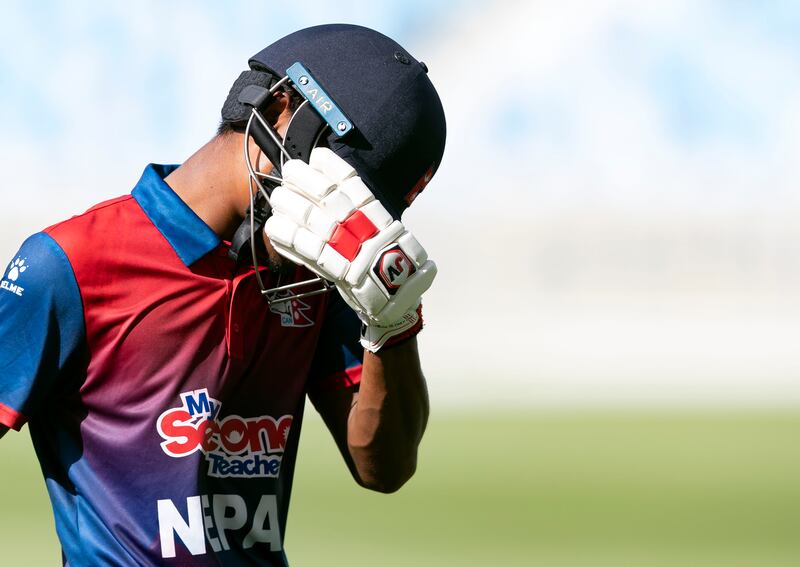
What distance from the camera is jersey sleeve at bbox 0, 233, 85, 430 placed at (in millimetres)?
2557

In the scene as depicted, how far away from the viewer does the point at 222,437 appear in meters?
2.78

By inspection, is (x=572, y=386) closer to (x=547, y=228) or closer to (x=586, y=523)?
(x=547, y=228)

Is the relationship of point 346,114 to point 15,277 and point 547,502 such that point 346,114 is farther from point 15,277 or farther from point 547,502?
point 547,502

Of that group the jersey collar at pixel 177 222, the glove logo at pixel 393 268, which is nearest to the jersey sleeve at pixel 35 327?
the jersey collar at pixel 177 222

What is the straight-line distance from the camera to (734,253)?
26641 mm

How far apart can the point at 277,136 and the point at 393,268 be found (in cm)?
40

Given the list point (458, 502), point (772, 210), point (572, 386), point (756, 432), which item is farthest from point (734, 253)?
point (458, 502)

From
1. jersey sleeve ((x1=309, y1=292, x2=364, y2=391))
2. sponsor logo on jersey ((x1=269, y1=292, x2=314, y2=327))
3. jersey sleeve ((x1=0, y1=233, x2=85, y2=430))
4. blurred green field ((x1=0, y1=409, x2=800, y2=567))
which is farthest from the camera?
blurred green field ((x1=0, y1=409, x2=800, y2=567))

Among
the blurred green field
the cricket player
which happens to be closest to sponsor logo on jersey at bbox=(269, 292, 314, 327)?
the cricket player

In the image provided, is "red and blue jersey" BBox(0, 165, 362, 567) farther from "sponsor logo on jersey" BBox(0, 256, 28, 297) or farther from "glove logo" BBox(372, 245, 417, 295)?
"glove logo" BBox(372, 245, 417, 295)

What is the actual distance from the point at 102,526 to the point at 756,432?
12.8 meters

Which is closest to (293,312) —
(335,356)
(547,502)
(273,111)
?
(335,356)

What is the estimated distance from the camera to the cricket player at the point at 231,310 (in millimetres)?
2625

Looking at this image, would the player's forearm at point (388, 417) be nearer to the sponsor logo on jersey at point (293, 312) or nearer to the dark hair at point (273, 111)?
the sponsor logo on jersey at point (293, 312)
